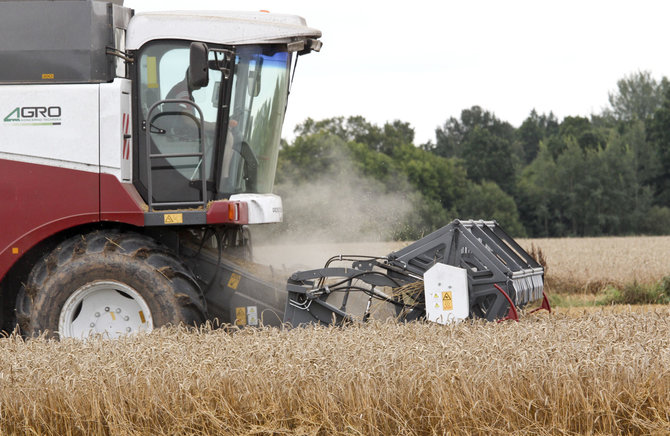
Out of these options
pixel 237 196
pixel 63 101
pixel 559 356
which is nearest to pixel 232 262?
pixel 237 196

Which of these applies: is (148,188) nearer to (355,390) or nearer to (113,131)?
(113,131)

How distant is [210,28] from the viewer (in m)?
6.34

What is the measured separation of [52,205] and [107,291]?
0.77 metres

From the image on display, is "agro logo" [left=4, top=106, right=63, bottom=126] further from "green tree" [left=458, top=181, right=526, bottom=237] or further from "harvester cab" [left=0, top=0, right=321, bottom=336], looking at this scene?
"green tree" [left=458, top=181, right=526, bottom=237]

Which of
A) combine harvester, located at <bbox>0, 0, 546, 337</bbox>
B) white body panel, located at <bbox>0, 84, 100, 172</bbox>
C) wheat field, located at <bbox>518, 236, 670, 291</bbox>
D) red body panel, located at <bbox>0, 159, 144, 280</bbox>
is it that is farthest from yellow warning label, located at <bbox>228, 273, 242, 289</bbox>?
wheat field, located at <bbox>518, 236, 670, 291</bbox>

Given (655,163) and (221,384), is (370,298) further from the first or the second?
(655,163)

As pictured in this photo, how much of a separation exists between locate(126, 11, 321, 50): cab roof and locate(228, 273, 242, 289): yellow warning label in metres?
1.84

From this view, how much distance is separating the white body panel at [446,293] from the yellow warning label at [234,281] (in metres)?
1.53

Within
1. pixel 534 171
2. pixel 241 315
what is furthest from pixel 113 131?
pixel 534 171

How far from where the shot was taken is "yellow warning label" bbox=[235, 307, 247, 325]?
651 centimetres

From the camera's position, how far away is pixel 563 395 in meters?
3.96

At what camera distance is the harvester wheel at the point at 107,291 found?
19.7ft

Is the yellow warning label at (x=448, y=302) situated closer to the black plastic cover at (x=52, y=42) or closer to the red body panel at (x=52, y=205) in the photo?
the red body panel at (x=52, y=205)

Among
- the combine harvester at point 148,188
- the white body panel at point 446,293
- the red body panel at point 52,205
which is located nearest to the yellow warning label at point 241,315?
the combine harvester at point 148,188
